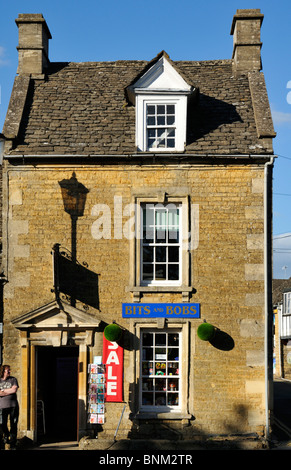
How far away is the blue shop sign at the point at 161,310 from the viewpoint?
13.9 metres

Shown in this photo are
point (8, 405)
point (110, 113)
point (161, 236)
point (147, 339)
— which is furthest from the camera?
point (110, 113)

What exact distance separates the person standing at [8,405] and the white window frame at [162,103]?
257 inches

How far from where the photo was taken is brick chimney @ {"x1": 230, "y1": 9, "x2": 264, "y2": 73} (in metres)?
16.9

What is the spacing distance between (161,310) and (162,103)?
214 inches

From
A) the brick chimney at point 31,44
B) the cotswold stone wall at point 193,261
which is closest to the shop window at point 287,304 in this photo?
the cotswold stone wall at point 193,261

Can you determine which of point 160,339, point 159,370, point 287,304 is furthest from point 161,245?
point 287,304

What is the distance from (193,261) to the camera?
14102 mm

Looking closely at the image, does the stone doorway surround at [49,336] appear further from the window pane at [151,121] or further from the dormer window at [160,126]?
the window pane at [151,121]

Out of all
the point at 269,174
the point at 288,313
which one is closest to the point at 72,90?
the point at 269,174

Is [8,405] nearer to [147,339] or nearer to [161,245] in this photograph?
[147,339]

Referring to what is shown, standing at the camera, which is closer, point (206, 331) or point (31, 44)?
point (206, 331)

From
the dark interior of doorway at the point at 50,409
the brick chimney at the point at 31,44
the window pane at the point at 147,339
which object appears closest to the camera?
the window pane at the point at 147,339

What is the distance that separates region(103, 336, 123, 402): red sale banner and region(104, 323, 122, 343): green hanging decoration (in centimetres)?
42

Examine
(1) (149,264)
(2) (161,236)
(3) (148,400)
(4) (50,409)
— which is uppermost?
(2) (161,236)
